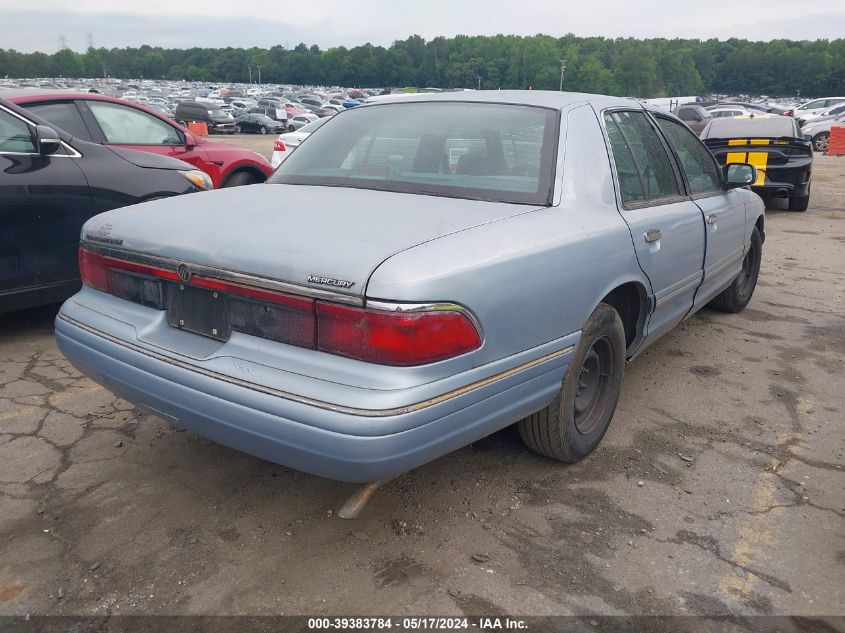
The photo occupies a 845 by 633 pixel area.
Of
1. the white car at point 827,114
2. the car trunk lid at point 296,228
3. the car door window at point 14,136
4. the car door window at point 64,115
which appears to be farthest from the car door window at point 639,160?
the white car at point 827,114

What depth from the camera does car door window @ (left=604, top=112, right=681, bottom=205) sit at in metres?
3.23

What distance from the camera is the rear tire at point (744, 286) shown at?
5.43m

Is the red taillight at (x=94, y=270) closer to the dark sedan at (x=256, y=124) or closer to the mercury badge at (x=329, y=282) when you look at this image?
the mercury badge at (x=329, y=282)

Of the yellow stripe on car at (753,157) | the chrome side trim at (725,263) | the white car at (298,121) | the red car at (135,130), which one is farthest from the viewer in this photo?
the white car at (298,121)

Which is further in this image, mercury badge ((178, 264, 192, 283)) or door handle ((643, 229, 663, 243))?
door handle ((643, 229, 663, 243))

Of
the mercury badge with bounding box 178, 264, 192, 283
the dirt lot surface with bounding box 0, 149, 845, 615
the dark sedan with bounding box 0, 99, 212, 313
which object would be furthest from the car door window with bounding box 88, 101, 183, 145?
the mercury badge with bounding box 178, 264, 192, 283

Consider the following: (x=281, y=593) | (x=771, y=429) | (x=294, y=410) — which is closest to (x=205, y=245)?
(x=294, y=410)

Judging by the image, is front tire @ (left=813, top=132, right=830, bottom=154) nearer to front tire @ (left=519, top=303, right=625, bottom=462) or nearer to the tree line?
front tire @ (left=519, top=303, right=625, bottom=462)

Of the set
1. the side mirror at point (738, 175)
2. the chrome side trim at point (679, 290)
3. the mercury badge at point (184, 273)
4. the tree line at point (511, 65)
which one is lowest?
the chrome side trim at point (679, 290)

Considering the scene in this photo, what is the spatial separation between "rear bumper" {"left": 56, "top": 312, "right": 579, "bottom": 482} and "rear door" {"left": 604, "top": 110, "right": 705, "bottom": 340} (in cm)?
86

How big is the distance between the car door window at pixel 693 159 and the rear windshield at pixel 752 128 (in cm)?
616

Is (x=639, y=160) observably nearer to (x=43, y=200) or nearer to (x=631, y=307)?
(x=631, y=307)

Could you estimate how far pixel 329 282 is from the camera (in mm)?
2074

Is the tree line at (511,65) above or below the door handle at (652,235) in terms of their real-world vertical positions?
above
